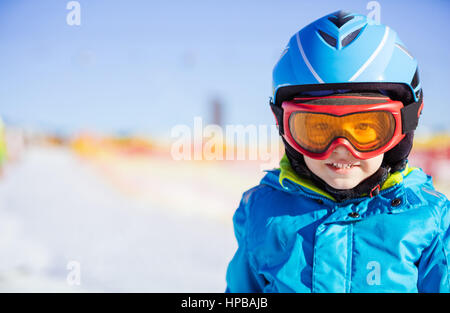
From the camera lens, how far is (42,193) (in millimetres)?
7379

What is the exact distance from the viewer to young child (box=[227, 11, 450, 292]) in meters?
1.41

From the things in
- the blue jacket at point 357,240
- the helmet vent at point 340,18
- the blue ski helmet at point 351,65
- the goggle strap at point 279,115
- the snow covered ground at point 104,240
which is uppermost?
the helmet vent at point 340,18

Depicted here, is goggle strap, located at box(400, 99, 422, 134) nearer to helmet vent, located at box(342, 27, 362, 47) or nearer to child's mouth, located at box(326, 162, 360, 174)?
child's mouth, located at box(326, 162, 360, 174)

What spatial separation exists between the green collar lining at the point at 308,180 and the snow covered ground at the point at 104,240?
7.57ft

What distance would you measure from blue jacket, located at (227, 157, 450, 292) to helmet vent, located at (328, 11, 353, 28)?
74cm

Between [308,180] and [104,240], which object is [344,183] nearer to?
[308,180]

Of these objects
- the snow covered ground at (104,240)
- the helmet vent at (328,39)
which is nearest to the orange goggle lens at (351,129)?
the helmet vent at (328,39)

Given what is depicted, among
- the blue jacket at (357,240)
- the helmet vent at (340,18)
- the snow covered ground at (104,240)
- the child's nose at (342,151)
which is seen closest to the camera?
the blue jacket at (357,240)

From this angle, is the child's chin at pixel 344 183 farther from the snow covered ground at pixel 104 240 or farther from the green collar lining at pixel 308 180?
the snow covered ground at pixel 104 240

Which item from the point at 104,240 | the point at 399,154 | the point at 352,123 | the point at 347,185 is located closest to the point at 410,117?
the point at 399,154

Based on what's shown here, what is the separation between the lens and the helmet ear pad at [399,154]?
1607 mm

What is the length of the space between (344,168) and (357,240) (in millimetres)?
311
